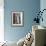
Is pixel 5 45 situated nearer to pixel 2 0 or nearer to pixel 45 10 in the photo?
pixel 45 10

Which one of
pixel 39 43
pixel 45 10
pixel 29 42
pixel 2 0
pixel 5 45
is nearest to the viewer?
pixel 39 43

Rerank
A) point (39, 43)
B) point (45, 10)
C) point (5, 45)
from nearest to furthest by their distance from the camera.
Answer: point (39, 43) → point (5, 45) → point (45, 10)

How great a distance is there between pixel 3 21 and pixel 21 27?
0.79 m

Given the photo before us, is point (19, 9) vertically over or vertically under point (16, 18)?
over

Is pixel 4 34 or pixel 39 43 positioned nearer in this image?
pixel 39 43

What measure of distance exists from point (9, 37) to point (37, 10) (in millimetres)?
1621

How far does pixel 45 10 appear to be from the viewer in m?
4.54

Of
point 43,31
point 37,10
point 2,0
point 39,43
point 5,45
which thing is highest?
point 2,0

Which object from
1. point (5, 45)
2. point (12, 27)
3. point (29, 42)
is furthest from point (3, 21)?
point (29, 42)

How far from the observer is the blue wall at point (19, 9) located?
18.1 feet

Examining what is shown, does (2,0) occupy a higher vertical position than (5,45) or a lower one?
higher

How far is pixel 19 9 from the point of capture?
18.1 ft

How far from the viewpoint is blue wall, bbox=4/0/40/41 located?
5504mm

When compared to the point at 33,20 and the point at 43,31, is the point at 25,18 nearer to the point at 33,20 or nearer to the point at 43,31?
the point at 33,20
